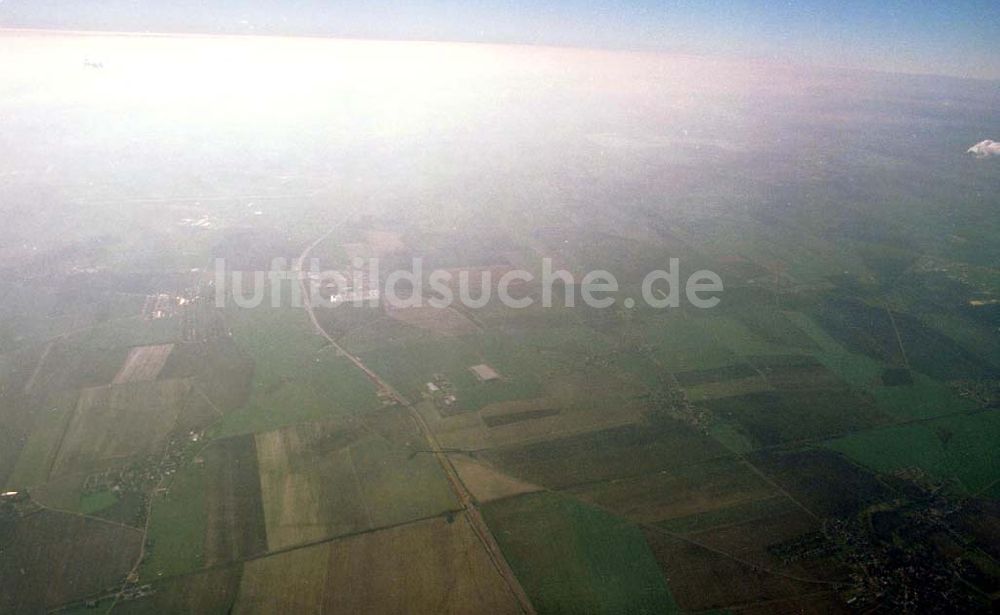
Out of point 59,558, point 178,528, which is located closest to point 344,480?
point 178,528

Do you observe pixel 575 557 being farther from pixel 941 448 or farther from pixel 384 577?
pixel 941 448

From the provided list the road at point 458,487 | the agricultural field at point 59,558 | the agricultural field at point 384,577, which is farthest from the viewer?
the road at point 458,487

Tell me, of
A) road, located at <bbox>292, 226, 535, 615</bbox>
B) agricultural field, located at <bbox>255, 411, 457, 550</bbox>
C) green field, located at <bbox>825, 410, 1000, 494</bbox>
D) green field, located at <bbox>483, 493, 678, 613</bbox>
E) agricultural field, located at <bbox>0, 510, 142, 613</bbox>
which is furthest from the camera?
green field, located at <bbox>825, 410, 1000, 494</bbox>

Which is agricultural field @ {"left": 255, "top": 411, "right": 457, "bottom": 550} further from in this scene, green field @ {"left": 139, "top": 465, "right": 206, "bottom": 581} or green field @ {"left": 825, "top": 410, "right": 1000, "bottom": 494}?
green field @ {"left": 825, "top": 410, "right": 1000, "bottom": 494}

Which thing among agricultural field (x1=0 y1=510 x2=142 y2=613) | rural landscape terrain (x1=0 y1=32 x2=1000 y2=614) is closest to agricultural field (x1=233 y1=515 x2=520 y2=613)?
rural landscape terrain (x1=0 y1=32 x2=1000 y2=614)

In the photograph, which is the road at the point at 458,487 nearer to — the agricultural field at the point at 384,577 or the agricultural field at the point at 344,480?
the agricultural field at the point at 384,577

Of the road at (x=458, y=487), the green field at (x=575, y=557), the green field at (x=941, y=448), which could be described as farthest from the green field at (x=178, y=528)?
the green field at (x=941, y=448)

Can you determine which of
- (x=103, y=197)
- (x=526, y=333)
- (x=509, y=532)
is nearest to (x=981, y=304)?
(x=526, y=333)

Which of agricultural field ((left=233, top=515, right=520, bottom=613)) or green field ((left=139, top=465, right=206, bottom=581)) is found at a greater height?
green field ((left=139, top=465, right=206, bottom=581))

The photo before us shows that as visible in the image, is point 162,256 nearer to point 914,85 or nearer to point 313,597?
point 313,597
